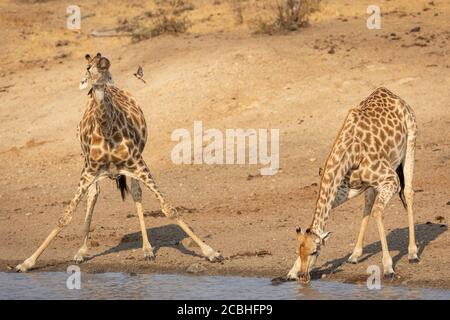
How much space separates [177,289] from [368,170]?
2359mm

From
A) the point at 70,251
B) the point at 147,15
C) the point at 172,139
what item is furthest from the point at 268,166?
the point at 147,15

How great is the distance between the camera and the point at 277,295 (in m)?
10.7

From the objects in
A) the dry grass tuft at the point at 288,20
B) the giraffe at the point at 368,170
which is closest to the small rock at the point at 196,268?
the giraffe at the point at 368,170

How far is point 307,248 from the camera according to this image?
1054cm

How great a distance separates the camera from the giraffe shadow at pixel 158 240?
13.1 m

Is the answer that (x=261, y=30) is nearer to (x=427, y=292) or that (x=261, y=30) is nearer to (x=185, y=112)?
(x=185, y=112)

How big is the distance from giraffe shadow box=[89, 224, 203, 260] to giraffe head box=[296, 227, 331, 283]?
2363 mm

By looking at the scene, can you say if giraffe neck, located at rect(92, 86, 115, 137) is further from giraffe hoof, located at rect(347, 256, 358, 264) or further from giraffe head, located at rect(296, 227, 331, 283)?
giraffe hoof, located at rect(347, 256, 358, 264)

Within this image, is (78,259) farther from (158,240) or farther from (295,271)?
(295,271)

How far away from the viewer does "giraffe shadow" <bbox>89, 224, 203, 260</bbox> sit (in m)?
13.1

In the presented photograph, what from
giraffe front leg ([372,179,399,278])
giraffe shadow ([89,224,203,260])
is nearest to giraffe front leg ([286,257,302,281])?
giraffe front leg ([372,179,399,278])

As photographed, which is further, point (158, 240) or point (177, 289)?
point (158, 240)

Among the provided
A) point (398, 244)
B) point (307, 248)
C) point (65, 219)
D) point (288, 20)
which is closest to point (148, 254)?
point (65, 219)
